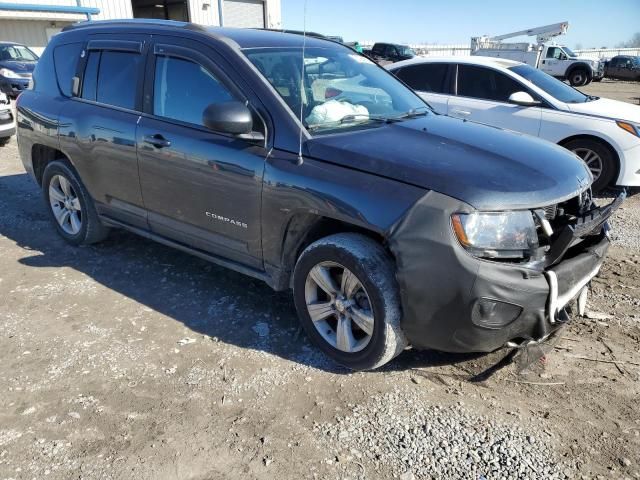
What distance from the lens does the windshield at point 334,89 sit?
328 cm

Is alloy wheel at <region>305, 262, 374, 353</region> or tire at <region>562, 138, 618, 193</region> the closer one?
alloy wheel at <region>305, 262, 374, 353</region>

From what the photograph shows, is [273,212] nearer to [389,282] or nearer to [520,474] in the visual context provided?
[389,282]

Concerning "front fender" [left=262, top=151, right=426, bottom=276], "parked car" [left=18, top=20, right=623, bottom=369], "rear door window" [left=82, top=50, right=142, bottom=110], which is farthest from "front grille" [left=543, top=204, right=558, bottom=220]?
"rear door window" [left=82, top=50, right=142, bottom=110]

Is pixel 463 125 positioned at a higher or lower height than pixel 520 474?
higher

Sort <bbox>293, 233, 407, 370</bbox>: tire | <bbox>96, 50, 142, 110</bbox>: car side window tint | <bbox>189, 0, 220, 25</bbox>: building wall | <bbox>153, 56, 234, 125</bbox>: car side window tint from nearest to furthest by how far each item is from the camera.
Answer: <bbox>293, 233, 407, 370</bbox>: tire, <bbox>153, 56, 234, 125</bbox>: car side window tint, <bbox>96, 50, 142, 110</bbox>: car side window tint, <bbox>189, 0, 220, 25</bbox>: building wall

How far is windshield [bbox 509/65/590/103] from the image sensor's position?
6.85m

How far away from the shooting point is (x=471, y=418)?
2709mm

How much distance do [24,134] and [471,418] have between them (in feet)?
15.3

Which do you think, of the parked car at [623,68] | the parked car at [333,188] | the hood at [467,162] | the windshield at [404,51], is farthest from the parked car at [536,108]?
the parked car at [623,68]

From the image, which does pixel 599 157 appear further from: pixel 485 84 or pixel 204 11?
pixel 204 11

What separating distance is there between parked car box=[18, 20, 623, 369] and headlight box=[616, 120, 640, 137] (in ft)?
11.9

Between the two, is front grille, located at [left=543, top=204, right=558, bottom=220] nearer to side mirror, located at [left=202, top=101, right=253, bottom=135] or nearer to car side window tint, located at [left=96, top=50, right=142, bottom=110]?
side mirror, located at [left=202, top=101, right=253, bottom=135]

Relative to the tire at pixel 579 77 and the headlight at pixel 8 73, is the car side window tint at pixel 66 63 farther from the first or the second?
the tire at pixel 579 77

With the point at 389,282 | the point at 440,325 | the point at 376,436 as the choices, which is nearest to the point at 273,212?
the point at 389,282
